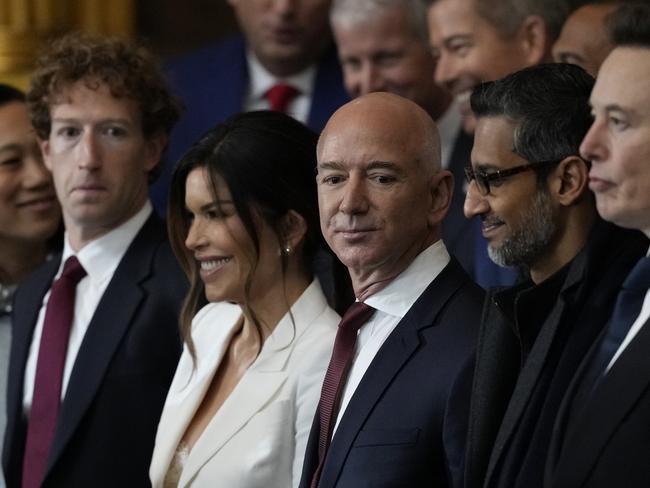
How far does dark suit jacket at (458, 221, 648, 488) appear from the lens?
3.35m

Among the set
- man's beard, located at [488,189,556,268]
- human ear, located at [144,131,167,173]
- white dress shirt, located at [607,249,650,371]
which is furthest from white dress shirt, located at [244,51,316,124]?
white dress shirt, located at [607,249,650,371]

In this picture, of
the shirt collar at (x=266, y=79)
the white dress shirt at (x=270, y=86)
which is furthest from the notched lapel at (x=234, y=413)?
the shirt collar at (x=266, y=79)

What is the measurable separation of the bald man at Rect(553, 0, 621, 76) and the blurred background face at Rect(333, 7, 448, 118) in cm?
73

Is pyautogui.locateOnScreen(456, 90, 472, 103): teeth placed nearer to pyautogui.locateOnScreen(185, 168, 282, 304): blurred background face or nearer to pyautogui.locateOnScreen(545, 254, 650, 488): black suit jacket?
pyautogui.locateOnScreen(185, 168, 282, 304): blurred background face

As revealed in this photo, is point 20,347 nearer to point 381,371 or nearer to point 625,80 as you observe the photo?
point 381,371

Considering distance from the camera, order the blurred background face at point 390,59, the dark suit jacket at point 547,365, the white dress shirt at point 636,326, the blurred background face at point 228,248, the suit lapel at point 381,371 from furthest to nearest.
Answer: the blurred background face at point 390,59 → the blurred background face at point 228,248 → the suit lapel at point 381,371 → the dark suit jacket at point 547,365 → the white dress shirt at point 636,326

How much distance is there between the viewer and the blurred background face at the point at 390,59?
18.7ft

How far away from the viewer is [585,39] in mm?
4965

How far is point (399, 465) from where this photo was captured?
3580mm

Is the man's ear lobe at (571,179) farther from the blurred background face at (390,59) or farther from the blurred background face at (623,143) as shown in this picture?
the blurred background face at (390,59)

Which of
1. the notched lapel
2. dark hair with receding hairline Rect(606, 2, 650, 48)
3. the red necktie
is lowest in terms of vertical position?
the notched lapel

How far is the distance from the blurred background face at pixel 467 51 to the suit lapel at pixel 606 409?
2207 millimetres

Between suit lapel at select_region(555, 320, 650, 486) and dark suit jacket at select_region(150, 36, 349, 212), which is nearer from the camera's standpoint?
suit lapel at select_region(555, 320, 650, 486)

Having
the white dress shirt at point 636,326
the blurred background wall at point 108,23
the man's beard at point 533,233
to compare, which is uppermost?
the blurred background wall at point 108,23
